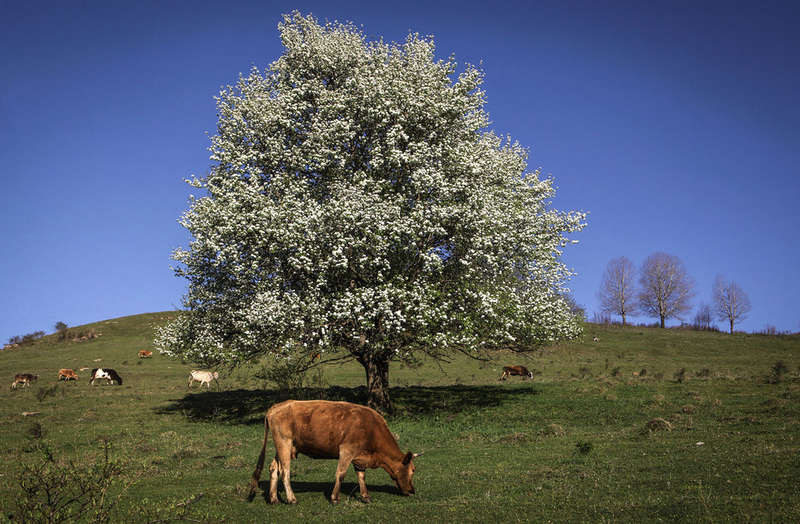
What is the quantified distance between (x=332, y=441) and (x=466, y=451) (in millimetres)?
8209

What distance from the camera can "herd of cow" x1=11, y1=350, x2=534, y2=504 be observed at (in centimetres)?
1241

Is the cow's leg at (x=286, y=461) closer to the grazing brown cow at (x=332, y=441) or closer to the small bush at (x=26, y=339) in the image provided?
the grazing brown cow at (x=332, y=441)

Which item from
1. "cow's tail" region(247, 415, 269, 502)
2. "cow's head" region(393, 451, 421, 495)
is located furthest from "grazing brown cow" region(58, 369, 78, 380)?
"cow's head" region(393, 451, 421, 495)

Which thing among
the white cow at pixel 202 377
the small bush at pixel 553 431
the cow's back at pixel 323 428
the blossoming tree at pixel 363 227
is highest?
the blossoming tree at pixel 363 227

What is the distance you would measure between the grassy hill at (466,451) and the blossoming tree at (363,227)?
3.88m

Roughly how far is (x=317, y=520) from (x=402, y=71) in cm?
2180


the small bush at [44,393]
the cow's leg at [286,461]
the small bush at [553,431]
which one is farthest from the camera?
the small bush at [44,393]

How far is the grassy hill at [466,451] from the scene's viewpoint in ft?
36.1

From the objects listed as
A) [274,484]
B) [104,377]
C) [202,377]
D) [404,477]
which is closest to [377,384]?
[404,477]

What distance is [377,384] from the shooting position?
27.8 metres

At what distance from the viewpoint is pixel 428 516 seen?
11.1 metres

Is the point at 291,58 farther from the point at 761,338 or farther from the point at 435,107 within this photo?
the point at 761,338

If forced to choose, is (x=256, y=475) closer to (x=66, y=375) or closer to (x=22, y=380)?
(x=22, y=380)

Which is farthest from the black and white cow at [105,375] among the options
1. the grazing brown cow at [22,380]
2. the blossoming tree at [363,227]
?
the blossoming tree at [363,227]
